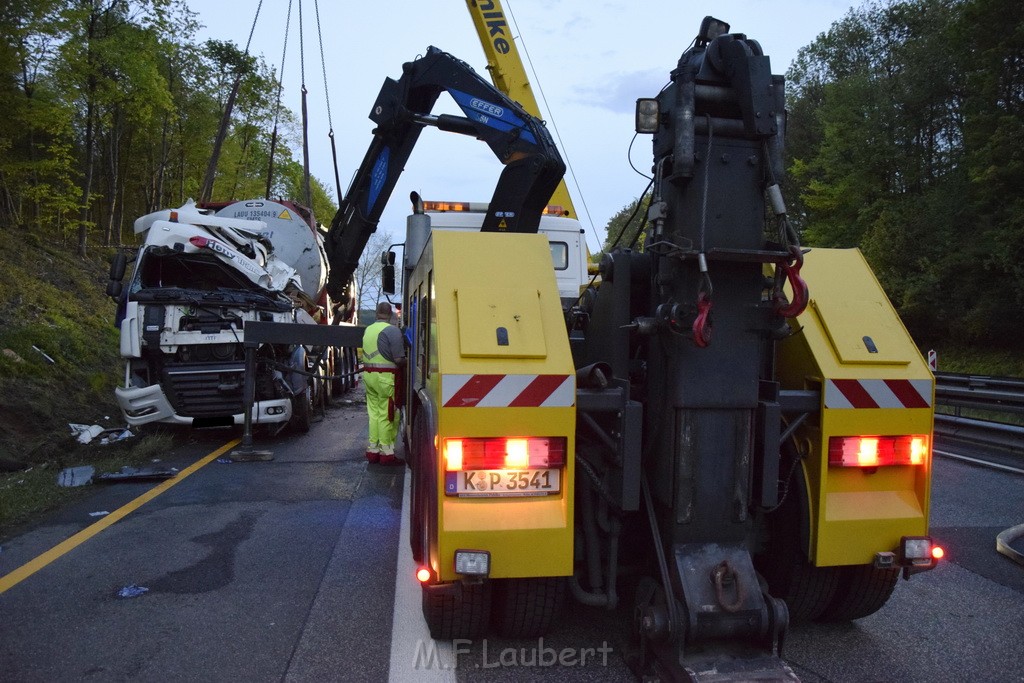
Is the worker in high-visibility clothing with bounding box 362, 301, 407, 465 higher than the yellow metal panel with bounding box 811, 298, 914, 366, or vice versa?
the yellow metal panel with bounding box 811, 298, 914, 366

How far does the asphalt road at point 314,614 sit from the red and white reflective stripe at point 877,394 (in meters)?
1.19

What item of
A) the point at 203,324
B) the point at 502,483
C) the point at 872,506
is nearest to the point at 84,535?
Answer: the point at 502,483

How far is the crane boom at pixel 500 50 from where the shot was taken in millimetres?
12141

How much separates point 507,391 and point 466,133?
5.13 metres

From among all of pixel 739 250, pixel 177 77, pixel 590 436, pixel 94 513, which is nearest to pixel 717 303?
pixel 739 250

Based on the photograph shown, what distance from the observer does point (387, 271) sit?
29.5 ft

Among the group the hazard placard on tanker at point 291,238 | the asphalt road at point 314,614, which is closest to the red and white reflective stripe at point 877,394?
the asphalt road at point 314,614

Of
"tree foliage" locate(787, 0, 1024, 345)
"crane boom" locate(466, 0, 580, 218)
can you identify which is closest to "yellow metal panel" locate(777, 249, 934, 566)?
"crane boom" locate(466, 0, 580, 218)

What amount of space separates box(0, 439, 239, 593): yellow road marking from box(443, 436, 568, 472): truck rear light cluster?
3.23 m

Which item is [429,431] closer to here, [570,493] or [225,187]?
[570,493]

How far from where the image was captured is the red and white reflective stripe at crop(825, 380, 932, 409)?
3.54m

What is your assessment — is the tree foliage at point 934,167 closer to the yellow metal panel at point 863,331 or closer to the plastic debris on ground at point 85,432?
the yellow metal panel at point 863,331

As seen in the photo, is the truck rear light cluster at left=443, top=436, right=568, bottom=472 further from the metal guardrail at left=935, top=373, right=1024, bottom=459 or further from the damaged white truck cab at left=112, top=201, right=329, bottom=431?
the metal guardrail at left=935, top=373, right=1024, bottom=459

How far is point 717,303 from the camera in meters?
3.30
